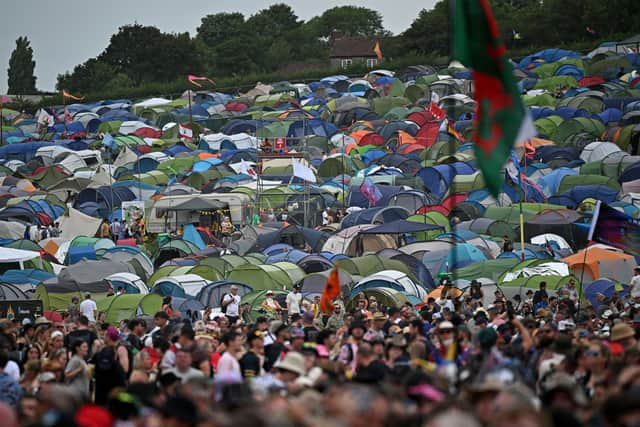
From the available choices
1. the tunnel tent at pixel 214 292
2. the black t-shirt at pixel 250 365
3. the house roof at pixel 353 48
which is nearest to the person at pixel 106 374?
the black t-shirt at pixel 250 365

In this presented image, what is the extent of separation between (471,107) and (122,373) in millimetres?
41619

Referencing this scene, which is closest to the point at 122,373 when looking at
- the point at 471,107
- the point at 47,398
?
the point at 47,398

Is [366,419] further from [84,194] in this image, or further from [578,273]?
[84,194]

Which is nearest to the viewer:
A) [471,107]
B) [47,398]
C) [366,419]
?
[366,419]

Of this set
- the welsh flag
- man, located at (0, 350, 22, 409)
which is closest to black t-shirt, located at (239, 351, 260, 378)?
man, located at (0, 350, 22, 409)

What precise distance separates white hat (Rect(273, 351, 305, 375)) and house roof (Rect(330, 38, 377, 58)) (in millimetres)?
93254

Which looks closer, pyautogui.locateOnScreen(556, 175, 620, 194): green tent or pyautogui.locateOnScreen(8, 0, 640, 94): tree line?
pyautogui.locateOnScreen(556, 175, 620, 194): green tent

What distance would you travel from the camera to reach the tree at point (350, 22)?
13512 centimetres

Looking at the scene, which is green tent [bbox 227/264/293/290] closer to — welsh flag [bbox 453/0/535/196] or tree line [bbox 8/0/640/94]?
welsh flag [bbox 453/0/535/196]

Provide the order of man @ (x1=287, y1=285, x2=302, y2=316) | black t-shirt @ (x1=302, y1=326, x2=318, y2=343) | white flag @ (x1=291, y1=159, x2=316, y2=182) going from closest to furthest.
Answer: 1. black t-shirt @ (x1=302, y1=326, x2=318, y2=343)
2. man @ (x1=287, y1=285, x2=302, y2=316)
3. white flag @ (x1=291, y1=159, x2=316, y2=182)

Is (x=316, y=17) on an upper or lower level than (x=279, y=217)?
upper

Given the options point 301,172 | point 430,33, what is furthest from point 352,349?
point 430,33

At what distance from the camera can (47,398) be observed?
21.9 feet

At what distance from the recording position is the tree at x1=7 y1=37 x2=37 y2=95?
11288 cm
